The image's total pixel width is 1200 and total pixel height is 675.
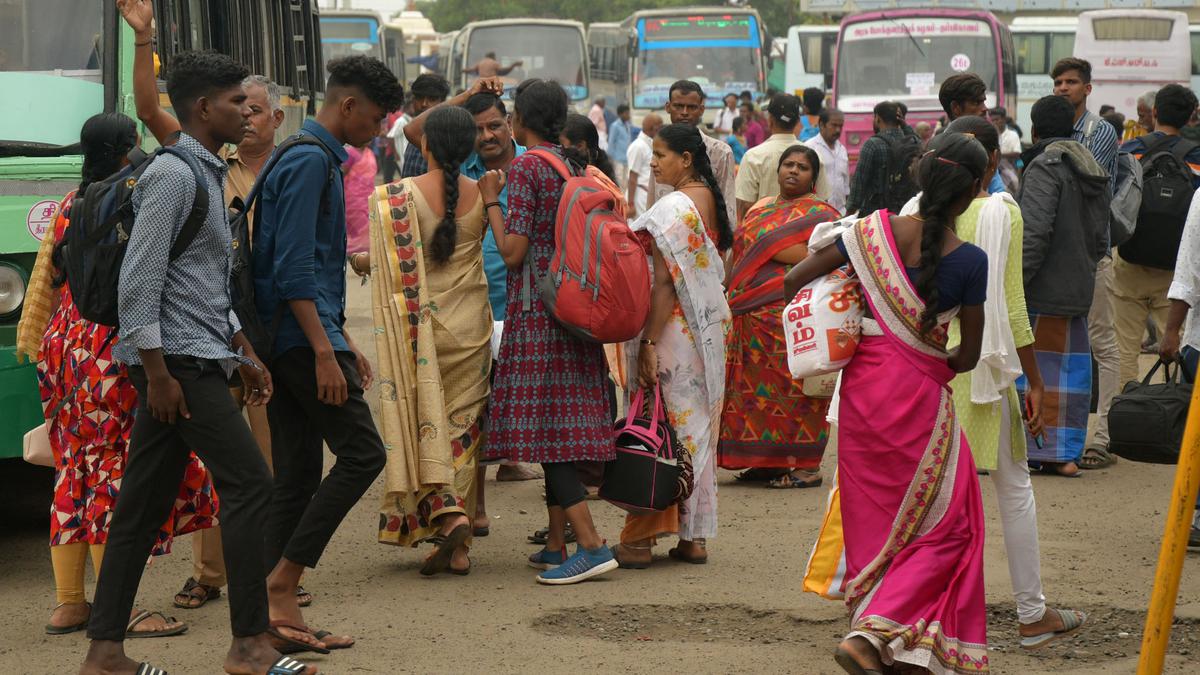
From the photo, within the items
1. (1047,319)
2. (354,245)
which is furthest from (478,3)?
(1047,319)

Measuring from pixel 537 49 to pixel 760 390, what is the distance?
23.5 meters

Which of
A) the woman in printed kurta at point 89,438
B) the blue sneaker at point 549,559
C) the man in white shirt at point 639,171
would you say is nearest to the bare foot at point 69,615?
the woman in printed kurta at point 89,438

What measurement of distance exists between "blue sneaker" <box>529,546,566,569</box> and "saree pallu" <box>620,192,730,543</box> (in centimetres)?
27

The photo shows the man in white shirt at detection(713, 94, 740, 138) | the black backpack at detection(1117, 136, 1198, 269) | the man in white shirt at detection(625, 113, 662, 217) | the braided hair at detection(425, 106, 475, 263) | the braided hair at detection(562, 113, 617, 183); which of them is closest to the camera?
the braided hair at detection(425, 106, 475, 263)

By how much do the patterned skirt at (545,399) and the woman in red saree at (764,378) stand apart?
1.66 metres

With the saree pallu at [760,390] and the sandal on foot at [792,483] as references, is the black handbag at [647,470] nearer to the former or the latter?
the saree pallu at [760,390]

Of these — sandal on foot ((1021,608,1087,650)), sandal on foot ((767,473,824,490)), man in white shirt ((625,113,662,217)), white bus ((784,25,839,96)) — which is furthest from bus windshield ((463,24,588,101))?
sandal on foot ((1021,608,1087,650))

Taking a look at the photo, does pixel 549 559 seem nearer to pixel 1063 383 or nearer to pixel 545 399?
pixel 545 399

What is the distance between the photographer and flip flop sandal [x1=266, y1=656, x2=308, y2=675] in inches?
172

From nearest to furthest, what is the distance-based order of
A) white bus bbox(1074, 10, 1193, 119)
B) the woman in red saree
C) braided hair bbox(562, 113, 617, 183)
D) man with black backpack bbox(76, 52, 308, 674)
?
man with black backpack bbox(76, 52, 308, 674) < braided hair bbox(562, 113, 617, 183) < the woman in red saree < white bus bbox(1074, 10, 1193, 119)

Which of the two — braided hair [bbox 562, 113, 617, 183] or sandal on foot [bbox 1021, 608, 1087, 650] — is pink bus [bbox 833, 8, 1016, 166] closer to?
braided hair [bbox 562, 113, 617, 183]

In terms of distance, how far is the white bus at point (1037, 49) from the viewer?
32728 millimetres

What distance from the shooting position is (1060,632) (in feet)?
16.4

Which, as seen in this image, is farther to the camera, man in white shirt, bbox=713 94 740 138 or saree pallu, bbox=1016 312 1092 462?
man in white shirt, bbox=713 94 740 138
